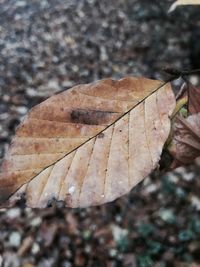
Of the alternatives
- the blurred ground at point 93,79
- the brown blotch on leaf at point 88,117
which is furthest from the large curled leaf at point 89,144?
the blurred ground at point 93,79

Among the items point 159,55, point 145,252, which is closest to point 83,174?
point 145,252

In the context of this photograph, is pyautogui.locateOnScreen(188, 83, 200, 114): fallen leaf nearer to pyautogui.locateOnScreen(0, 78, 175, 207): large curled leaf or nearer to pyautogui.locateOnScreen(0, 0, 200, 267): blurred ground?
pyautogui.locateOnScreen(0, 78, 175, 207): large curled leaf

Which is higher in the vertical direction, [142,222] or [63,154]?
[63,154]

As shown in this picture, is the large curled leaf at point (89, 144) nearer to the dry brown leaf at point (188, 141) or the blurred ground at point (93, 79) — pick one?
the dry brown leaf at point (188, 141)

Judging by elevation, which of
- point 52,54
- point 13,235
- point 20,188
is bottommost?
point 13,235

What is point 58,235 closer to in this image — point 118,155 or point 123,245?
point 123,245

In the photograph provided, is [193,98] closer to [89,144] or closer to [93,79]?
[89,144]
